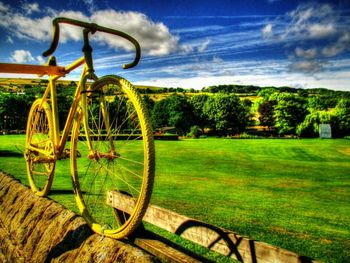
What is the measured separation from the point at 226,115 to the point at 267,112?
17.1 m

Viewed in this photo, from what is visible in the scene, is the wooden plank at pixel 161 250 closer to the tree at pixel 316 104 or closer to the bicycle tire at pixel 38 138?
the bicycle tire at pixel 38 138

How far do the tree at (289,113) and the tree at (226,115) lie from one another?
33.9 ft

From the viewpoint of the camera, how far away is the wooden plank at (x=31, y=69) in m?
4.10

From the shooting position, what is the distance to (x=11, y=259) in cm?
400

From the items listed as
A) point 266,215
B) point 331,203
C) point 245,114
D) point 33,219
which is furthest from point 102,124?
point 245,114

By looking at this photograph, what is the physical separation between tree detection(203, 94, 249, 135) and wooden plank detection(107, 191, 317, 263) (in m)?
89.7

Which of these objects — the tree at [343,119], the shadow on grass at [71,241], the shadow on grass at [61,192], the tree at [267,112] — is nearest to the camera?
the shadow on grass at [71,241]

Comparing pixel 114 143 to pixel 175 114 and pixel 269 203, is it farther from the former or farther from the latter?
pixel 175 114

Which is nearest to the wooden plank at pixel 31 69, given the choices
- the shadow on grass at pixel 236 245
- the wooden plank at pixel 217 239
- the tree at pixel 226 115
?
the wooden plank at pixel 217 239

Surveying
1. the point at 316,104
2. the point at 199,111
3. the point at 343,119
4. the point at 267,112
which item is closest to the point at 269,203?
the point at 199,111

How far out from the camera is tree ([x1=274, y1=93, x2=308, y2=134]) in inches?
3615

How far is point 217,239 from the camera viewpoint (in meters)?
2.80

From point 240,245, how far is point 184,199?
8054 mm

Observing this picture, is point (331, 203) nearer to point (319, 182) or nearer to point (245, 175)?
point (319, 182)
